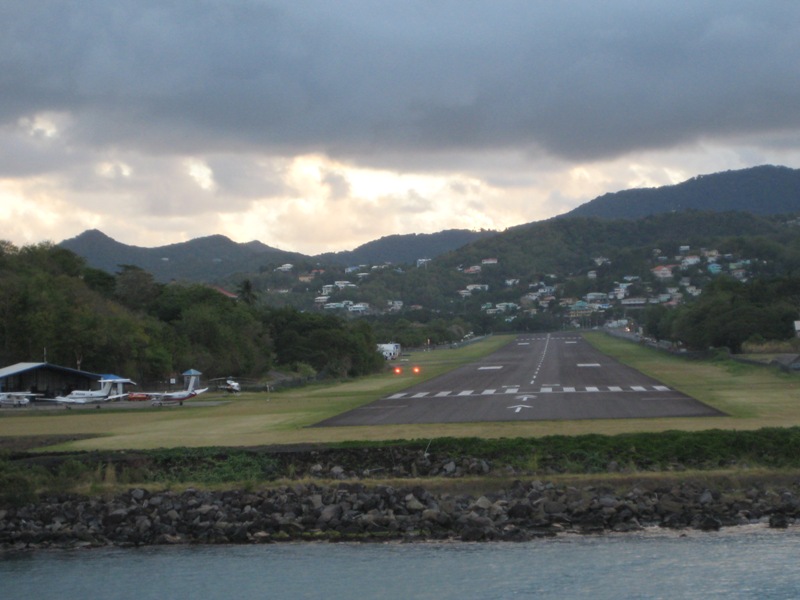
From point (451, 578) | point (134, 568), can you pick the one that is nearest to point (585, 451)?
point (451, 578)

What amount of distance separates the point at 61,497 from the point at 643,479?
1435 cm

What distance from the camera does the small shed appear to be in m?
56.0

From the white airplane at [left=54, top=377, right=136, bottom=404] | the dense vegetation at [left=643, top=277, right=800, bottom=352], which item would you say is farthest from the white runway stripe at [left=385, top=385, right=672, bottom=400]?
the dense vegetation at [left=643, top=277, right=800, bottom=352]

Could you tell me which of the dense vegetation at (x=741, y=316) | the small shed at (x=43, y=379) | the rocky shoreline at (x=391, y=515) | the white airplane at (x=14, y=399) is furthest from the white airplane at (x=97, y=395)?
the dense vegetation at (x=741, y=316)

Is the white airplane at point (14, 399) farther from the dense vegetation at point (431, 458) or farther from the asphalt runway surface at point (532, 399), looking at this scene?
the dense vegetation at point (431, 458)

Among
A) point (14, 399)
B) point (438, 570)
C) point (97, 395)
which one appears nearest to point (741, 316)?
point (97, 395)

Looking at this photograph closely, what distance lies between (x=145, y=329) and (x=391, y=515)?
52472mm

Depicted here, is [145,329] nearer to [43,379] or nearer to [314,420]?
[43,379]

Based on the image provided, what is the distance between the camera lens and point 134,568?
19078mm

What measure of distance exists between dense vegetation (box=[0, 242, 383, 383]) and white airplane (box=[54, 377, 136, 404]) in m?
7.96

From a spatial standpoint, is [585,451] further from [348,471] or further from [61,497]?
[61,497]

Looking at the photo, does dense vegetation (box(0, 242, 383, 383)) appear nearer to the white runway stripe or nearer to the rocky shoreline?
the white runway stripe

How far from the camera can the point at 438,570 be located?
17922mm

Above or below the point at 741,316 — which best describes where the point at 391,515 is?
below
